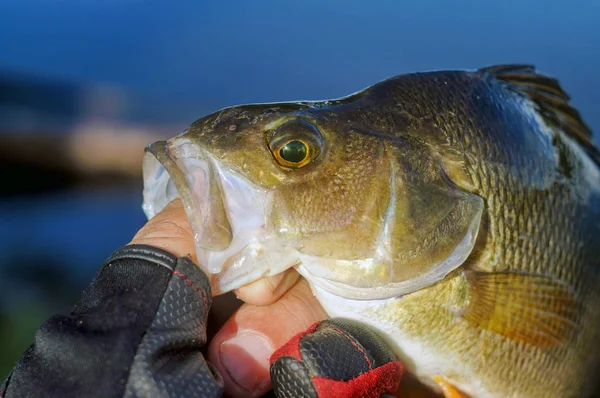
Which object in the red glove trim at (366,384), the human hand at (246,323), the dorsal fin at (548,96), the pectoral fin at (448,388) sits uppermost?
the dorsal fin at (548,96)

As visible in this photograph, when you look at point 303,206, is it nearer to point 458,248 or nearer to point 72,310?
point 458,248

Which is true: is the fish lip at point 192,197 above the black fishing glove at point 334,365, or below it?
above

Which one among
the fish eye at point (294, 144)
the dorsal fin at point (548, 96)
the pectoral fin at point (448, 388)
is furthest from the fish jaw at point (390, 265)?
the dorsal fin at point (548, 96)

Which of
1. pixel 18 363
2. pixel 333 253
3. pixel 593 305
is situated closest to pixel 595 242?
pixel 593 305

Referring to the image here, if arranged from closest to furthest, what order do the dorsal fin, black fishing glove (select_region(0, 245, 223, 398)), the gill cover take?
black fishing glove (select_region(0, 245, 223, 398)), the gill cover, the dorsal fin

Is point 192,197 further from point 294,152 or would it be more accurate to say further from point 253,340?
point 253,340

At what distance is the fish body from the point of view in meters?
1.20

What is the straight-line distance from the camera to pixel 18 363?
1.10 metres

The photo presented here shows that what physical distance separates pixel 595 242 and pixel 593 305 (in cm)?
21

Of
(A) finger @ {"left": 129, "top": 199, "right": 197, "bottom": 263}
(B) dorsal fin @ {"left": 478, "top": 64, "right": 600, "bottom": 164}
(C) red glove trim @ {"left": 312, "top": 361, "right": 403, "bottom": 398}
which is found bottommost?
(C) red glove trim @ {"left": 312, "top": 361, "right": 403, "bottom": 398}

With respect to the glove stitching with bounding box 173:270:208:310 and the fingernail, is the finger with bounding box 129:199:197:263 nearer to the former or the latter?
the glove stitching with bounding box 173:270:208:310

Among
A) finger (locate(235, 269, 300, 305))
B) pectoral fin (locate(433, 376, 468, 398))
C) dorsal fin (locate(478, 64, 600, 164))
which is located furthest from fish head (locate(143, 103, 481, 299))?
dorsal fin (locate(478, 64, 600, 164))

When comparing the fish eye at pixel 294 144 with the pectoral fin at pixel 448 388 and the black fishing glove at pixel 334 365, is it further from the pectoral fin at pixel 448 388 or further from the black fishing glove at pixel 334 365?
the pectoral fin at pixel 448 388

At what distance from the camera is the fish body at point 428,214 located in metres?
1.20
